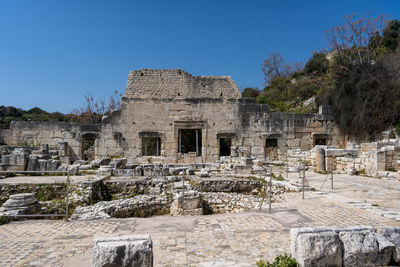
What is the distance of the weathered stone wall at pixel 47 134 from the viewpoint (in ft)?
55.3

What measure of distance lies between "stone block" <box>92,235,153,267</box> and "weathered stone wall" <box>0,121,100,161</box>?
49.0 ft

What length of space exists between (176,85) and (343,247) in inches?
605

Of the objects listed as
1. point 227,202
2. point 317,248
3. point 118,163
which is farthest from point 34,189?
point 317,248

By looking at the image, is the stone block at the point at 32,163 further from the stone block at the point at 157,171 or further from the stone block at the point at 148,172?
the stone block at the point at 157,171

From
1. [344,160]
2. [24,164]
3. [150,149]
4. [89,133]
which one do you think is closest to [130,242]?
[24,164]

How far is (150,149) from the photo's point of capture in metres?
21.3

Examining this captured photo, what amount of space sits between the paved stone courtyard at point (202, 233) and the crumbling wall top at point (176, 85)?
1174 cm

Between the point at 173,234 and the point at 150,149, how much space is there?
16.9 m

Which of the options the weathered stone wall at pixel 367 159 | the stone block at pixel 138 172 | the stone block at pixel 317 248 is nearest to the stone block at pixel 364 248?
the stone block at pixel 317 248

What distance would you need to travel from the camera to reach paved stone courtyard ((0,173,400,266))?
3.76 m

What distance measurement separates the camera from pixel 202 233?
4805 mm

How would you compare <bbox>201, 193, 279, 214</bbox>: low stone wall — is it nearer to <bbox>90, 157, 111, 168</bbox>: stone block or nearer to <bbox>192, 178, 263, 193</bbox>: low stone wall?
<bbox>192, 178, 263, 193</bbox>: low stone wall

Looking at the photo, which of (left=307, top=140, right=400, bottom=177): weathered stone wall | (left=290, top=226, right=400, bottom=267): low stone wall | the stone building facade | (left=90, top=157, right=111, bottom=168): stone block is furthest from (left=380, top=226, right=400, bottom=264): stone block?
the stone building facade

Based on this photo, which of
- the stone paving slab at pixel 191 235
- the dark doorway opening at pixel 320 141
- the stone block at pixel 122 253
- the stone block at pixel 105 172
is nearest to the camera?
the stone block at pixel 122 253
